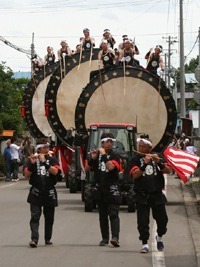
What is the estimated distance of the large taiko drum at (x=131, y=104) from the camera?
2236 centimetres

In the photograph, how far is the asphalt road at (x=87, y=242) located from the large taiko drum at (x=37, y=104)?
10530 mm

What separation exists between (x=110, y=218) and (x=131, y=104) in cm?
928

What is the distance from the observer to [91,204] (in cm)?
1964

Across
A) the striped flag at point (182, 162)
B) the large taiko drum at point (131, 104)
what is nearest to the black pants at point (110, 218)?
the striped flag at point (182, 162)

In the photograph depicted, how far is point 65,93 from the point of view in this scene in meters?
26.3

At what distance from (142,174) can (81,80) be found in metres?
14.1

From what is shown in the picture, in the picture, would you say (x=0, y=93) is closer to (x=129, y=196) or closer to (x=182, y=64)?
(x=182, y=64)

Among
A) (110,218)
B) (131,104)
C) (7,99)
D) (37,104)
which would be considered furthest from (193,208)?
(7,99)

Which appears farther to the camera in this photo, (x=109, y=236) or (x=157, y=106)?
(x=157, y=106)

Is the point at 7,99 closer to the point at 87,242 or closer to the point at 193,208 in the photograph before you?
the point at 193,208

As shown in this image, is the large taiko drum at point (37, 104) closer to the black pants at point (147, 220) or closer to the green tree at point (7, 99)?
the green tree at point (7, 99)

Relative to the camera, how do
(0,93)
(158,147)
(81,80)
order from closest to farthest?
(158,147) < (81,80) < (0,93)

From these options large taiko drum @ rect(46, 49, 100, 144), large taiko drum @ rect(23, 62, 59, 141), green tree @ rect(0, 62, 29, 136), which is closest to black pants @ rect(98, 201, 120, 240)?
large taiko drum @ rect(46, 49, 100, 144)

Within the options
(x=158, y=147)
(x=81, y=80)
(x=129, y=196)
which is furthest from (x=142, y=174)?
(x=81, y=80)
